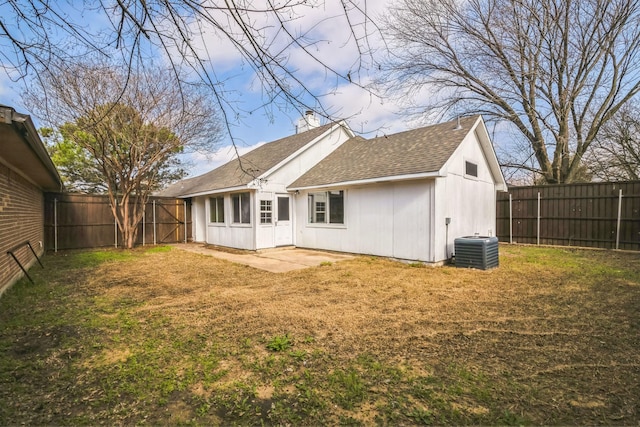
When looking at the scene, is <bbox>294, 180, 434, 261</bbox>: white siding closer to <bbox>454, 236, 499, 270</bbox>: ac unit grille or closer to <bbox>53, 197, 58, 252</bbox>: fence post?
<bbox>454, 236, 499, 270</bbox>: ac unit grille

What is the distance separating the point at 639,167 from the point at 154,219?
882 inches

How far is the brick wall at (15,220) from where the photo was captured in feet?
18.2

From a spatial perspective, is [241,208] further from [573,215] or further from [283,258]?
[573,215]

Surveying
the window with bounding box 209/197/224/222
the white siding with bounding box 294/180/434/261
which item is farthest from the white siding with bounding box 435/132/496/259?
the window with bounding box 209/197/224/222

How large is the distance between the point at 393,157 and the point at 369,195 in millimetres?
1489

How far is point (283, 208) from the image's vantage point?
11.7m

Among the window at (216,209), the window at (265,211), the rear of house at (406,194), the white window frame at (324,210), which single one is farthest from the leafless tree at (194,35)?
the window at (216,209)

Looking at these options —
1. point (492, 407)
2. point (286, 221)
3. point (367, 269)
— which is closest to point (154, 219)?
point (286, 221)

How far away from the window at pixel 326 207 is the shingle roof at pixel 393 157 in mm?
515

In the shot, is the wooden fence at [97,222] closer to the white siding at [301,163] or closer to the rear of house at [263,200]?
the rear of house at [263,200]

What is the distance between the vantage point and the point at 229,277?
698 centimetres

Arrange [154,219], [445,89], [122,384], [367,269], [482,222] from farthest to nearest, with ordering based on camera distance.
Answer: [445,89]
[154,219]
[482,222]
[367,269]
[122,384]

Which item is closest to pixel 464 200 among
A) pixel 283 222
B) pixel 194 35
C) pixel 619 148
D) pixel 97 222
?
pixel 283 222

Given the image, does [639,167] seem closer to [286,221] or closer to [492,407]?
[286,221]
